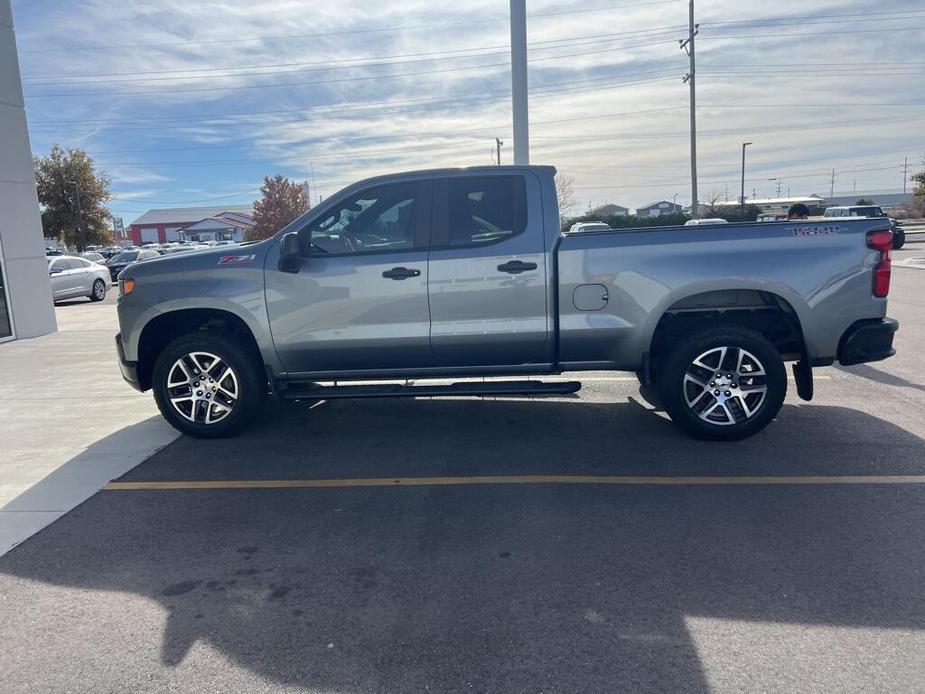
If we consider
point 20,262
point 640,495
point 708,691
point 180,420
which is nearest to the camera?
point 708,691

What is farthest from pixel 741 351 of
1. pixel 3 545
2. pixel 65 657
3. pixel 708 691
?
pixel 3 545

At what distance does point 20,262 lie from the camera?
1292 centimetres

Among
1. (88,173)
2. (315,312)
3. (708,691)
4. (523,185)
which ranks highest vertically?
(88,173)

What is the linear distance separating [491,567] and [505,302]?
2.40m

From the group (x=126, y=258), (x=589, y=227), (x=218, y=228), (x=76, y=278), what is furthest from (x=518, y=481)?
(x=218, y=228)

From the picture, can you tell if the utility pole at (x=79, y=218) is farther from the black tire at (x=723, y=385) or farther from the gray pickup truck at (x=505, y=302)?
the black tire at (x=723, y=385)

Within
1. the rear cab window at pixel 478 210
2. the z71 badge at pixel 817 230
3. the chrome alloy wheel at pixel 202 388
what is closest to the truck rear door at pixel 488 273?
the rear cab window at pixel 478 210

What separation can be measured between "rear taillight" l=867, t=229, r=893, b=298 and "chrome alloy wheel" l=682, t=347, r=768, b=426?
108 cm

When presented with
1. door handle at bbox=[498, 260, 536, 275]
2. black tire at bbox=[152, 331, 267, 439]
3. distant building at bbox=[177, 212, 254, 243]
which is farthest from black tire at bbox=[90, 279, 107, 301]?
distant building at bbox=[177, 212, 254, 243]

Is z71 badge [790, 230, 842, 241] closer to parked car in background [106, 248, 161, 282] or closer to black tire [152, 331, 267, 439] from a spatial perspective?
black tire [152, 331, 267, 439]

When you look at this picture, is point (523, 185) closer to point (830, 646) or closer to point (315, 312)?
point (315, 312)

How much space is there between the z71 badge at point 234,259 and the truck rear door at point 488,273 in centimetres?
148

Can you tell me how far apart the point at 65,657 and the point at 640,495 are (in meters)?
3.36

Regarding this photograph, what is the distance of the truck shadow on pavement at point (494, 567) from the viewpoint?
3.05m
